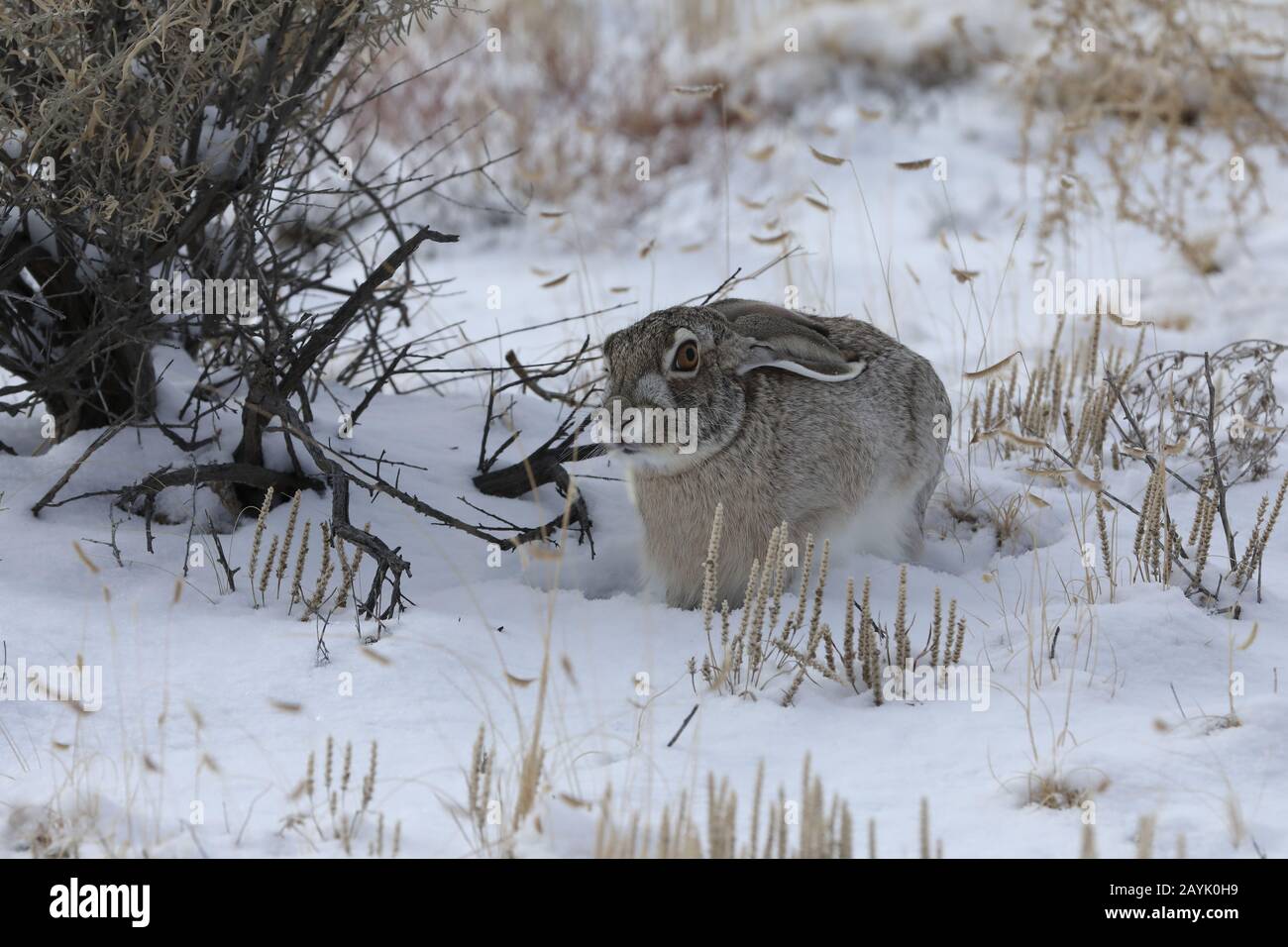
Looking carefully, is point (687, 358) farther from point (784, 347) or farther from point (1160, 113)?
point (1160, 113)

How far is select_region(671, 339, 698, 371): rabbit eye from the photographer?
3.84 m

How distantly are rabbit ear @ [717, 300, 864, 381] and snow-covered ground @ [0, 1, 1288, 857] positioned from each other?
0.61 metres

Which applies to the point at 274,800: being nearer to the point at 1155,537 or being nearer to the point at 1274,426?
the point at 1155,537

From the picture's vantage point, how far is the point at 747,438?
156 inches

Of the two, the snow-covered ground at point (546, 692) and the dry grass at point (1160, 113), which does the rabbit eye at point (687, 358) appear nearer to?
the snow-covered ground at point (546, 692)

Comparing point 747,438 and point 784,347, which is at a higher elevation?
point 784,347

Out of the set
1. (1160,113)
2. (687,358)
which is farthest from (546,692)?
(1160,113)

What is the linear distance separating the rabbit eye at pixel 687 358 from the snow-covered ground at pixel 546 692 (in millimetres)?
692

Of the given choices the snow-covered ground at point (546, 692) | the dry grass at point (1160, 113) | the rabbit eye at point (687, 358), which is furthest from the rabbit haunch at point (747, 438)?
the dry grass at point (1160, 113)

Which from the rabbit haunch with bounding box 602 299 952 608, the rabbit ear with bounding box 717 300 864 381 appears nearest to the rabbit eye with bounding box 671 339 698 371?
the rabbit haunch with bounding box 602 299 952 608

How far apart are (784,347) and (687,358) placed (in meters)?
0.32

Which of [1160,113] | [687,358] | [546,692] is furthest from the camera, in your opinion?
[1160,113]

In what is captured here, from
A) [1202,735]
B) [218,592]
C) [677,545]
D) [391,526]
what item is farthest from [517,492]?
[1202,735]

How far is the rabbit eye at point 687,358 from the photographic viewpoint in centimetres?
384
